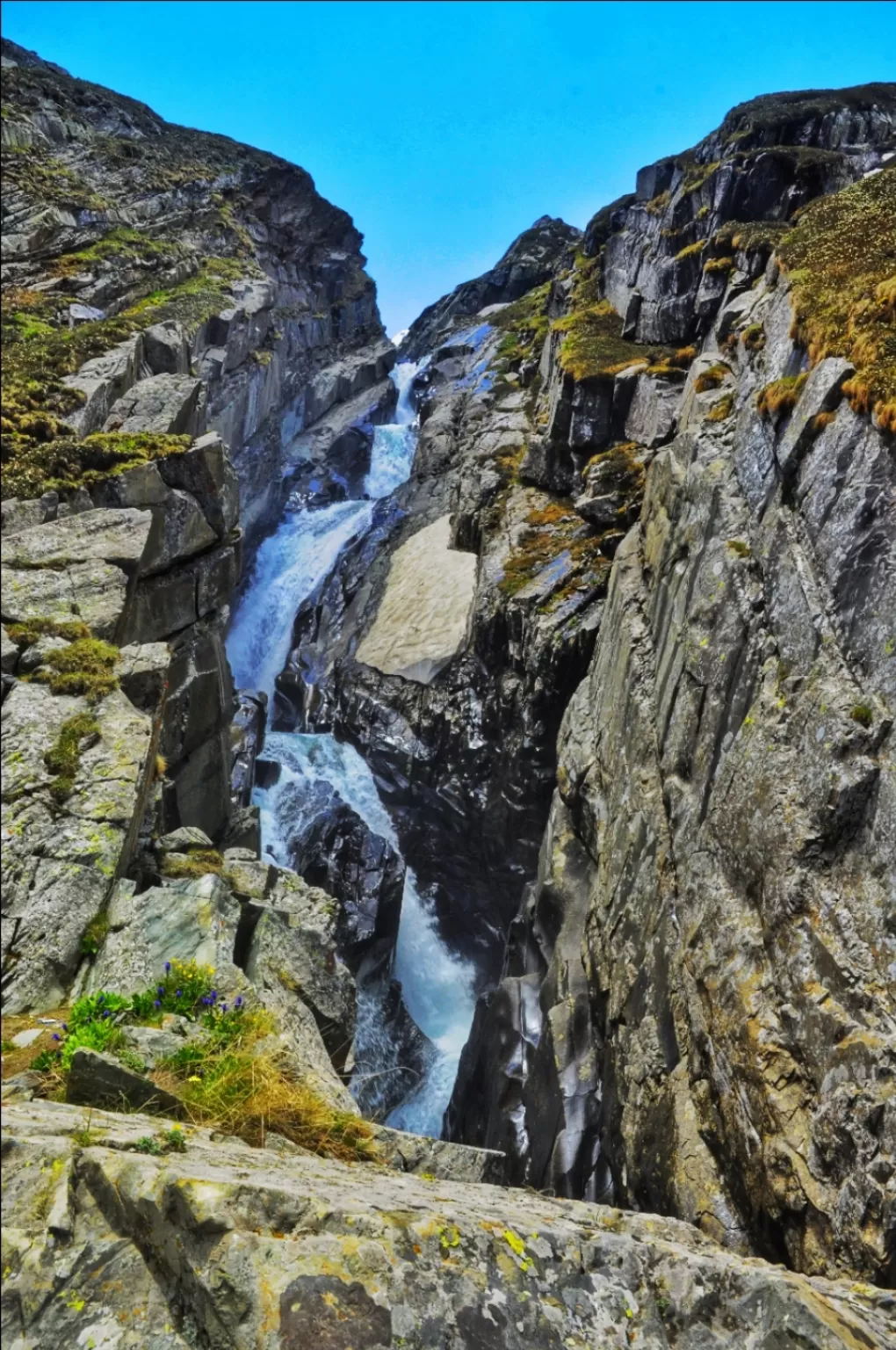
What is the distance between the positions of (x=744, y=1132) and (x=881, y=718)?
6.26 metres

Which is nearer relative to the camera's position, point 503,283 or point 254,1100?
point 254,1100

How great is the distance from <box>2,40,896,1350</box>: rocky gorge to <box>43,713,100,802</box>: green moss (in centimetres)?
8

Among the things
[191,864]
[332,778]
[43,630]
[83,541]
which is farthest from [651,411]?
[191,864]

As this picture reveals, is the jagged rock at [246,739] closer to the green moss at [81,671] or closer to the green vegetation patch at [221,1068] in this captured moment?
the green moss at [81,671]

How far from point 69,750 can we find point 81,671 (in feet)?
6.87

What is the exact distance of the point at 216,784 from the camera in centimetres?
2214

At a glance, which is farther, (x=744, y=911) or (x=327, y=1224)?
(x=744, y=911)

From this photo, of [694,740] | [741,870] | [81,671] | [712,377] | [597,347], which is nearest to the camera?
[741,870]

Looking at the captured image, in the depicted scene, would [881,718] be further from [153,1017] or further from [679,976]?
[153,1017]

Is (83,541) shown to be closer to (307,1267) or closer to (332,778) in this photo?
(307,1267)

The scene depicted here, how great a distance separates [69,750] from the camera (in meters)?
11.0

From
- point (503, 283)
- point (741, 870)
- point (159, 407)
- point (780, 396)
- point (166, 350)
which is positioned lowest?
point (741, 870)

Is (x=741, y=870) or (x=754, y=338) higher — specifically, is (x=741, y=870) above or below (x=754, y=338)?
below

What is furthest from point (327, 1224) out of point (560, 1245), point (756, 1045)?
point (756, 1045)
